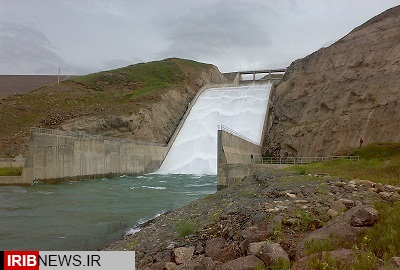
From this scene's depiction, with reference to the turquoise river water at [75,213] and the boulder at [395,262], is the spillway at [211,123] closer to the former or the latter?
the turquoise river water at [75,213]

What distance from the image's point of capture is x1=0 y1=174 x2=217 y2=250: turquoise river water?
10.6 meters

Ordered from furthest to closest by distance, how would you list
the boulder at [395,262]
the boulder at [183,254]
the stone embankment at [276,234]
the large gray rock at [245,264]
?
the boulder at [183,254]
the stone embankment at [276,234]
the large gray rock at [245,264]
the boulder at [395,262]

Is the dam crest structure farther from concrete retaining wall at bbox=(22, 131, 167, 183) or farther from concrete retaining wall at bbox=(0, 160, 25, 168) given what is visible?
concrete retaining wall at bbox=(0, 160, 25, 168)

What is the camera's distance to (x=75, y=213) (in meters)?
15.4

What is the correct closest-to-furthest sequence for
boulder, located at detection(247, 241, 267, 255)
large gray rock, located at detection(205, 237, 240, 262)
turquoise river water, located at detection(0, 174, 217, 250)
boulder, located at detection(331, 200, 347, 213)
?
boulder, located at detection(247, 241, 267, 255) < large gray rock, located at detection(205, 237, 240, 262) < boulder, located at detection(331, 200, 347, 213) < turquoise river water, located at detection(0, 174, 217, 250)

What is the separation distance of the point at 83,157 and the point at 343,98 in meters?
24.1

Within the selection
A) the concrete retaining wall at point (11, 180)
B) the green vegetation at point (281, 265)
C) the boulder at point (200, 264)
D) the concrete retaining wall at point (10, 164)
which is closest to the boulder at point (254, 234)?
the boulder at point (200, 264)

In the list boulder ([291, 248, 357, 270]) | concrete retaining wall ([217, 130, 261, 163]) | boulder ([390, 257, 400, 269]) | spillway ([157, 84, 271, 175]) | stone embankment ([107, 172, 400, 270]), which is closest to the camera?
boulder ([390, 257, 400, 269])

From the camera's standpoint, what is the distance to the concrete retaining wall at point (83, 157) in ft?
88.9

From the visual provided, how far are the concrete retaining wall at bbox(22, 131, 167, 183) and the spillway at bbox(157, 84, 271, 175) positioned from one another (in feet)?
10.6

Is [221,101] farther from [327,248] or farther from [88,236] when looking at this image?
[327,248]

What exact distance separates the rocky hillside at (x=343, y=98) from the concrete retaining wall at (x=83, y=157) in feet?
45.0

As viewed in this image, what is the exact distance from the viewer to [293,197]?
7.86 meters

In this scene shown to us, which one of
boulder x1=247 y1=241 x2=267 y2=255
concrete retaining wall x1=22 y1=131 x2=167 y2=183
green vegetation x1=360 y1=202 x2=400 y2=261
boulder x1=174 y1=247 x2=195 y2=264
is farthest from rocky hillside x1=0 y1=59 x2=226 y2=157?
green vegetation x1=360 y1=202 x2=400 y2=261
